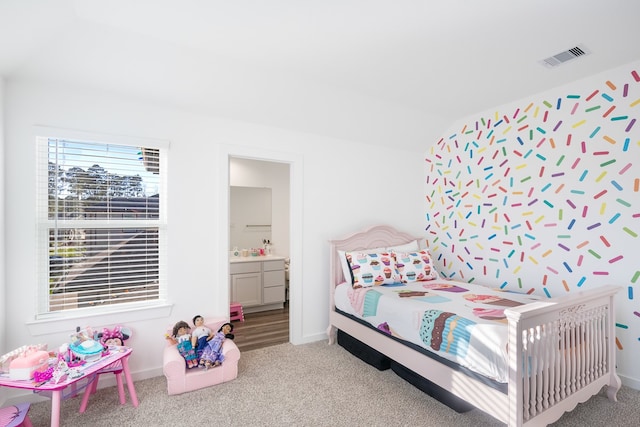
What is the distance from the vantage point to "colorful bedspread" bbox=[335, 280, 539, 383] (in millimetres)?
→ 1934

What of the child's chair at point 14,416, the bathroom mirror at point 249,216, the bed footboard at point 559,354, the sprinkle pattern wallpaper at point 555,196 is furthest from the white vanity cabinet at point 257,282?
the bed footboard at point 559,354

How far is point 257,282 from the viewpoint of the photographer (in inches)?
185

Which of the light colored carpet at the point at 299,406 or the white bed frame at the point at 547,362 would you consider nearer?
the white bed frame at the point at 547,362

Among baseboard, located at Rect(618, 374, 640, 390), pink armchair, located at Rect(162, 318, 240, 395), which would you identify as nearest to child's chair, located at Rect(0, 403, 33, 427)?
pink armchair, located at Rect(162, 318, 240, 395)

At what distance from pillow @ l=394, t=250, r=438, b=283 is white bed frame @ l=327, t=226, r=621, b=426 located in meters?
0.92

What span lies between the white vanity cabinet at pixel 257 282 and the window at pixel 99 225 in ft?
5.51

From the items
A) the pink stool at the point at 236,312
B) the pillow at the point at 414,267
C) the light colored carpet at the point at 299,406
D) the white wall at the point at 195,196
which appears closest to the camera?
the light colored carpet at the point at 299,406

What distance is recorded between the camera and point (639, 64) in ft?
8.43

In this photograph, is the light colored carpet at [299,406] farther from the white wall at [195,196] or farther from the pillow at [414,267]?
the pillow at [414,267]

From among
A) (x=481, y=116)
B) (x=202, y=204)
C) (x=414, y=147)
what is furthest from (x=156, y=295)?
(x=481, y=116)

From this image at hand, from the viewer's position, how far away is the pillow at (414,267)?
348 cm

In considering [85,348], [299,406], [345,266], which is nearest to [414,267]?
[345,266]

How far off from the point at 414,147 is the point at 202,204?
2.80 meters

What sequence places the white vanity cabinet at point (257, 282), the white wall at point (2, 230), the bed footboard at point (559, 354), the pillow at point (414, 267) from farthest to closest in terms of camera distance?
the white vanity cabinet at point (257, 282) → the pillow at point (414, 267) → the white wall at point (2, 230) → the bed footboard at point (559, 354)
